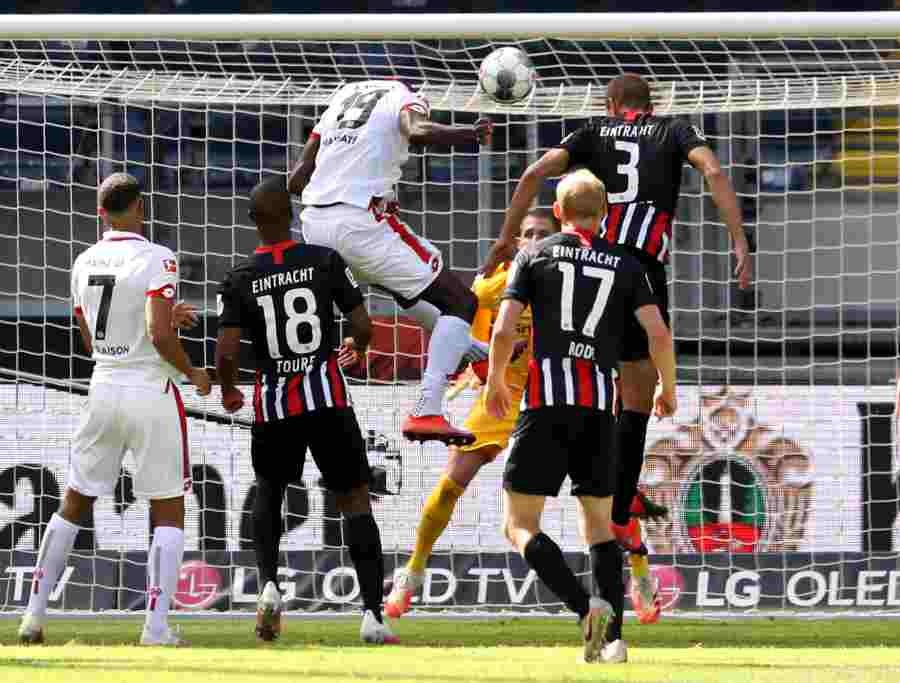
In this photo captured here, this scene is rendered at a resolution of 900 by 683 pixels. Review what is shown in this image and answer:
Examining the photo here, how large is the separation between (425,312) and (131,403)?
123 cm

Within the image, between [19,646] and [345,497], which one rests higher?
[345,497]

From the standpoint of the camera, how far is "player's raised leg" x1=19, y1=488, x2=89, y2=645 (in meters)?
6.92

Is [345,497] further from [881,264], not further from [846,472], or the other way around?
[881,264]

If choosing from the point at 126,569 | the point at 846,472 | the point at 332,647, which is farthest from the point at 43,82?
the point at 846,472

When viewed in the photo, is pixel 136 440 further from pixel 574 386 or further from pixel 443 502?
pixel 574 386

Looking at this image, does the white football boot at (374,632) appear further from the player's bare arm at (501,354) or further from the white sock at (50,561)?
the player's bare arm at (501,354)

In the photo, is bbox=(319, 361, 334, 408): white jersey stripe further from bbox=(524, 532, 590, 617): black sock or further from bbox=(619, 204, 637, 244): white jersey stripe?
bbox=(619, 204, 637, 244): white jersey stripe

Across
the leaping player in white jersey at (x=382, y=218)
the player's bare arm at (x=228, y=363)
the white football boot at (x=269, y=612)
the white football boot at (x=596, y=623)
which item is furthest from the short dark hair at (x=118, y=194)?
the white football boot at (x=596, y=623)

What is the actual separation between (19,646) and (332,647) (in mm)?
1164

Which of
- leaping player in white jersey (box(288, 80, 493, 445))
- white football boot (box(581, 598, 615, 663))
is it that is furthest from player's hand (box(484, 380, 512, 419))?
leaping player in white jersey (box(288, 80, 493, 445))

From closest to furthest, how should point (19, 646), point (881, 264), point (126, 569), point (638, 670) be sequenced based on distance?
point (638, 670)
point (19, 646)
point (126, 569)
point (881, 264)

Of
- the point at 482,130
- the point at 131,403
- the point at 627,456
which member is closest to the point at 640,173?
the point at 482,130

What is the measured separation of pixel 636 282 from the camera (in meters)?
6.00

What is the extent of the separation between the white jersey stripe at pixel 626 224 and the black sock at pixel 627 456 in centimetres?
72
